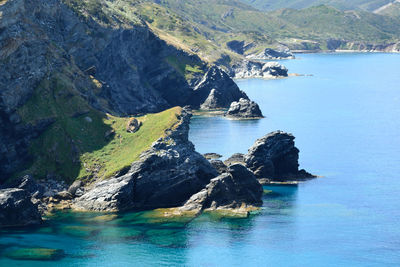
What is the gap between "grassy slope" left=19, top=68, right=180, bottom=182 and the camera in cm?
12438

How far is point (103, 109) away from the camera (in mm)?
149250

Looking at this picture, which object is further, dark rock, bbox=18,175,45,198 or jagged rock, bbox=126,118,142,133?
jagged rock, bbox=126,118,142,133

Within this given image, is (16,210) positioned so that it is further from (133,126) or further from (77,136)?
(133,126)

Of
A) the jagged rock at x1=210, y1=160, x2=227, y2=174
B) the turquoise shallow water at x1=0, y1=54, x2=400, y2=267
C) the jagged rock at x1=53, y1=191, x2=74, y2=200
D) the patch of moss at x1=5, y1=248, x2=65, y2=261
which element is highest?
the jagged rock at x1=210, y1=160, x2=227, y2=174

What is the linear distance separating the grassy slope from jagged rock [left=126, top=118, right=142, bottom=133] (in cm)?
112

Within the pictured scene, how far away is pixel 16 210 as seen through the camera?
348 ft

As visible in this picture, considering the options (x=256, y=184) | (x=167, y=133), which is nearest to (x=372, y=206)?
(x=256, y=184)

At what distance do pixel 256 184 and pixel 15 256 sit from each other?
Answer: 5038 cm

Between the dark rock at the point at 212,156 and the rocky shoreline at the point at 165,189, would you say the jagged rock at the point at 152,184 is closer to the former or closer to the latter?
the rocky shoreline at the point at 165,189

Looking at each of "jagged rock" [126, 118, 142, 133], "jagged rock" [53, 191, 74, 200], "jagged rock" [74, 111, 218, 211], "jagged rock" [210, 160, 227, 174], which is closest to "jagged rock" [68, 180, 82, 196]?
"jagged rock" [53, 191, 74, 200]

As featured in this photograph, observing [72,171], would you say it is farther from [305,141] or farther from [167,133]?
[305,141]

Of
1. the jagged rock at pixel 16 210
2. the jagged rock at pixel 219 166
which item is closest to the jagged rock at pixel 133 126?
the jagged rock at pixel 219 166

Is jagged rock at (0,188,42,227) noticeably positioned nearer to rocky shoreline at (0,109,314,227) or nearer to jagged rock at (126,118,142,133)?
rocky shoreline at (0,109,314,227)

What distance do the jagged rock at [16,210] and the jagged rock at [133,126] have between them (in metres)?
33.0
